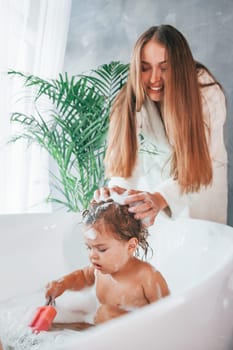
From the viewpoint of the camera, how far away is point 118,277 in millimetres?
1306

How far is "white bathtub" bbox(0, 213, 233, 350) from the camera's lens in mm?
799

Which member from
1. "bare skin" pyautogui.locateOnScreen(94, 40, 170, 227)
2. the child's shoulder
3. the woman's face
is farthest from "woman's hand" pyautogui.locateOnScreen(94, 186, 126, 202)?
the woman's face

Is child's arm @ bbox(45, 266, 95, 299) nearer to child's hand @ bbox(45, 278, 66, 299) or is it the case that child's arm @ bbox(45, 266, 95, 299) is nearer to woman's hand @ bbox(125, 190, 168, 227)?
child's hand @ bbox(45, 278, 66, 299)

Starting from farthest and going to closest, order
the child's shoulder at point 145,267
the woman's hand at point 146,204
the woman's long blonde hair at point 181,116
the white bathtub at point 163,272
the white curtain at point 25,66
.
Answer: the white curtain at point 25,66, the woman's long blonde hair at point 181,116, the woman's hand at point 146,204, the child's shoulder at point 145,267, the white bathtub at point 163,272

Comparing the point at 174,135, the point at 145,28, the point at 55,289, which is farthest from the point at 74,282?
the point at 145,28

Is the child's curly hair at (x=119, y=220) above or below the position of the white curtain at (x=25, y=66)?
below

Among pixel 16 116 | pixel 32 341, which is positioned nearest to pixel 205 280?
pixel 32 341

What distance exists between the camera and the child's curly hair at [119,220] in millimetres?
1307

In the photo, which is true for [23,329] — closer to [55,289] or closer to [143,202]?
[55,289]

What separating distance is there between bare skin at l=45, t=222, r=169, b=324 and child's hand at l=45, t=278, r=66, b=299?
6cm

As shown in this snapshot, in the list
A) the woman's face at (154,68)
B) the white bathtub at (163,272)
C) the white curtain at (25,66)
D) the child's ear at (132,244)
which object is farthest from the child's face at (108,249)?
the white curtain at (25,66)

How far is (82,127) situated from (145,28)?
1.38ft

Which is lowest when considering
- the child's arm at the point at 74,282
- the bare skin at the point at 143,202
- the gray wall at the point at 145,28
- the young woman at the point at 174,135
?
the child's arm at the point at 74,282

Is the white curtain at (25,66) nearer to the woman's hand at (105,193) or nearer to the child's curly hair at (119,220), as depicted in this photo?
the woman's hand at (105,193)
